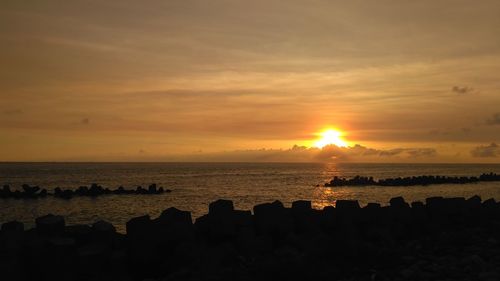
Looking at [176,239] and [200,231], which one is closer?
[176,239]

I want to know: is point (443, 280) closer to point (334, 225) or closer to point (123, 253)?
point (334, 225)

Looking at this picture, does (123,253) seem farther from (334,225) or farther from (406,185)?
(406,185)

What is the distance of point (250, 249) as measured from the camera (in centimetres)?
1104

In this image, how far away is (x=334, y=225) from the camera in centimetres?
1311

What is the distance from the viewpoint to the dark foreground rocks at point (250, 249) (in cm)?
914

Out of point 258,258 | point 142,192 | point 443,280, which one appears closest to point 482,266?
point 443,280

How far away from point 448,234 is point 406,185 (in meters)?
55.5

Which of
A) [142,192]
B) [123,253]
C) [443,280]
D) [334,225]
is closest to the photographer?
[443,280]

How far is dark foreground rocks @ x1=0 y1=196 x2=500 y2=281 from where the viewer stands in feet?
30.0

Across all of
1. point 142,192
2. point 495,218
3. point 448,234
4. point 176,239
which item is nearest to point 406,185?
point 142,192

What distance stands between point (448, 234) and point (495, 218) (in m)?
4.61

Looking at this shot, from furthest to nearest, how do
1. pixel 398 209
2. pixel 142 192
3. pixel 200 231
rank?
pixel 142 192 → pixel 398 209 → pixel 200 231

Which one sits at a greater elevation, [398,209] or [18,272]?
[398,209]

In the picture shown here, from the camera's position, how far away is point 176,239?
1059cm
